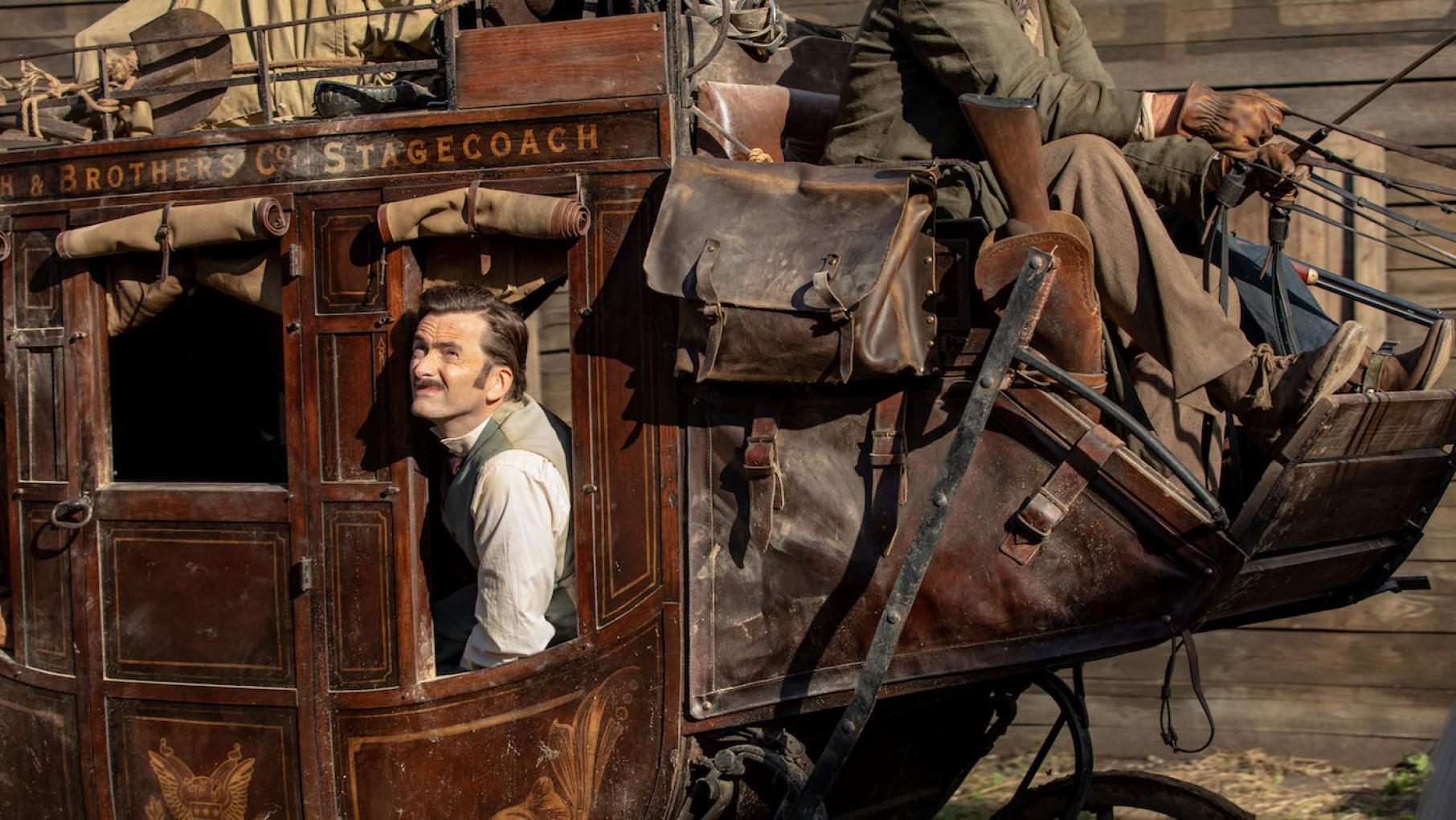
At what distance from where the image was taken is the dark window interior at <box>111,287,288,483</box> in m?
4.16

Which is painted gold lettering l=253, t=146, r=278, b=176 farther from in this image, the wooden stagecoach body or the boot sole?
the boot sole

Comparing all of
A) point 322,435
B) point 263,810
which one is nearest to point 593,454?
point 322,435

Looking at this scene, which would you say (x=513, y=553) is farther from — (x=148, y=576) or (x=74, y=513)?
(x=74, y=513)

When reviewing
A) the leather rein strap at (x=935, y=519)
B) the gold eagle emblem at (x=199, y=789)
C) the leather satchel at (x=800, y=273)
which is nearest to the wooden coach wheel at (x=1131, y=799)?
the leather rein strap at (x=935, y=519)

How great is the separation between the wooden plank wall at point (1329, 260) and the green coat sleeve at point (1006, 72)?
5.65 ft

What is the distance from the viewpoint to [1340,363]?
2686 millimetres

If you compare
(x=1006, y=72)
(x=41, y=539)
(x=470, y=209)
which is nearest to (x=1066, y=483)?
(x=1006, y=72)

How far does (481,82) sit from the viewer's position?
3.14 meters

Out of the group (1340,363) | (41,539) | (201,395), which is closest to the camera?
(1340,363)

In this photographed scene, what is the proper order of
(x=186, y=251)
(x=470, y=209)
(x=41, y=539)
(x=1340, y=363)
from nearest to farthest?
(x=1340, y=363), (x=470, y=209), (x=186, y=251), (x=41, y=539)

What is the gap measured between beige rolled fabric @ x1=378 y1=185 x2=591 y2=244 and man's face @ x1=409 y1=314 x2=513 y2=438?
202 millimetres

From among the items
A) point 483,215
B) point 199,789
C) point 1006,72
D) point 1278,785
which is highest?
point 1006,72

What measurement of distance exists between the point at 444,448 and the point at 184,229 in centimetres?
81

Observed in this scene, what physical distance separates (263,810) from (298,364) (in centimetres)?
108
